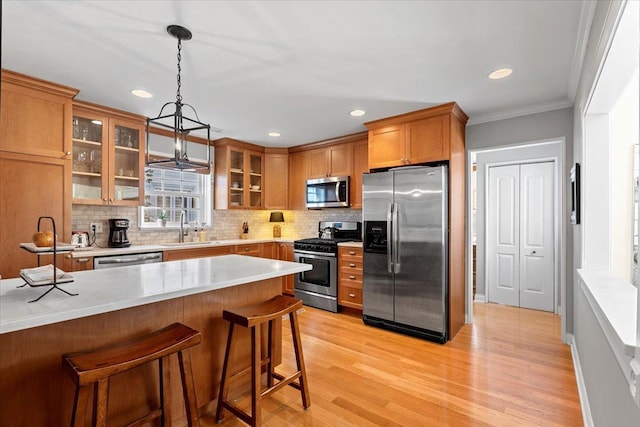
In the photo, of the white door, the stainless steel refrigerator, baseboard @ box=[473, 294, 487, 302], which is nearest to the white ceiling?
the stainless steel refrigerator

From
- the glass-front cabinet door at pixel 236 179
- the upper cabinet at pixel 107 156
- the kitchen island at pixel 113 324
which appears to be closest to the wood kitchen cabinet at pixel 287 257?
the glass-front cabinet door at pixel 236 179

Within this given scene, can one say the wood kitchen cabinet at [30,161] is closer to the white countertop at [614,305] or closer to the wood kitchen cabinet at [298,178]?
the wood kitchen cabinet at [298,178]

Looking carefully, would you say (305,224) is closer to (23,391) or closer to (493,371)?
(493,371)

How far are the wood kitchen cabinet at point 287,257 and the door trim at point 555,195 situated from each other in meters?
2.37

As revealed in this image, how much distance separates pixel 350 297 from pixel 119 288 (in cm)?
294

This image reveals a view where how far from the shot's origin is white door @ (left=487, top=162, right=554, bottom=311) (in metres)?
4.43

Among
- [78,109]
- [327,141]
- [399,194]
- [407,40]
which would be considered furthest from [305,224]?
[407,40]

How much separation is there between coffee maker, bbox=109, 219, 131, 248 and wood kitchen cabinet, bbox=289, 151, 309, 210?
2436mm

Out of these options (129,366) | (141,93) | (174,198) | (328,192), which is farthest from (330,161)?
(129,366)

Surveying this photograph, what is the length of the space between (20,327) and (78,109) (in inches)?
112

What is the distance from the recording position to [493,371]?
282 cm

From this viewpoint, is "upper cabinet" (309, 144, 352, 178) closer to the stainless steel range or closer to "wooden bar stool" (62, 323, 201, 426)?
the stainless steel range

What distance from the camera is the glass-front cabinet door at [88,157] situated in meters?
3.49

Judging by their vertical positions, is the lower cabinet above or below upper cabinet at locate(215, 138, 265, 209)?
below
